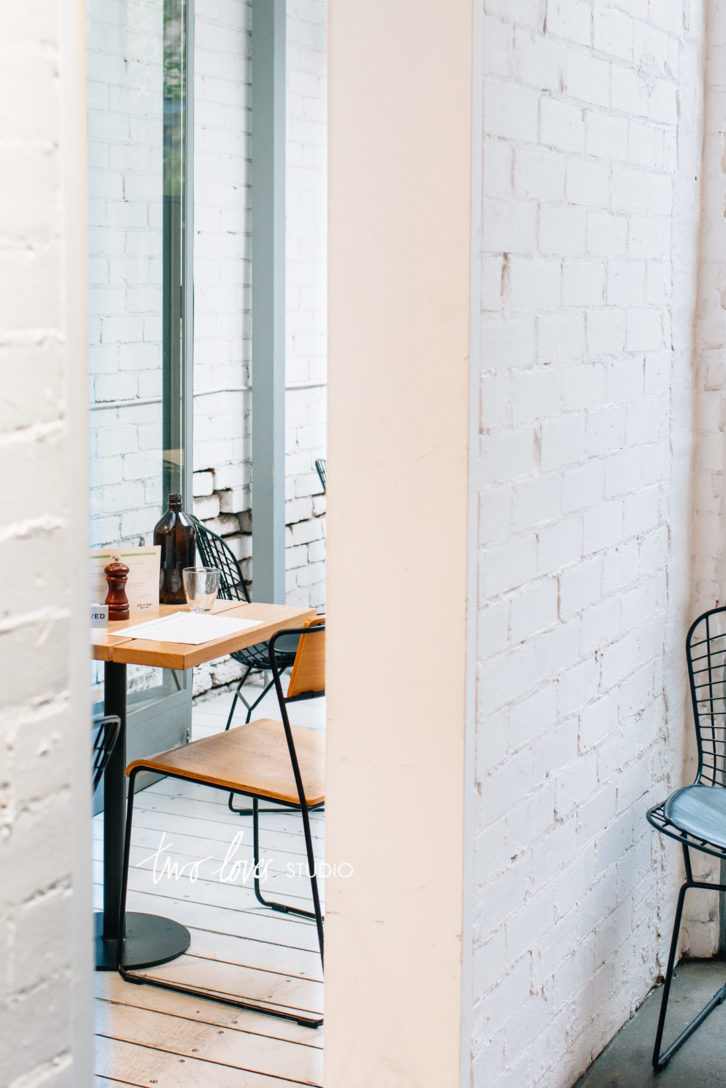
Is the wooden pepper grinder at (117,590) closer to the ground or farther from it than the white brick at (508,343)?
closer to the ground

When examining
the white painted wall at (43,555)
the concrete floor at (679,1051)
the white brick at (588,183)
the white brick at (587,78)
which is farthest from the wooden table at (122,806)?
the white painted wall at (43,555)

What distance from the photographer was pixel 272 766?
8.84ft

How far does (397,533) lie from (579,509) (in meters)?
0.47

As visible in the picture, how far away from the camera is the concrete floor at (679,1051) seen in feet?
7.40

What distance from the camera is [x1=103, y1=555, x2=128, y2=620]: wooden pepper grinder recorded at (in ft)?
9.41

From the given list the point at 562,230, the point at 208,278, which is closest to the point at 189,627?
the point at 562,230

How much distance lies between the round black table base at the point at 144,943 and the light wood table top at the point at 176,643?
0.63 metres

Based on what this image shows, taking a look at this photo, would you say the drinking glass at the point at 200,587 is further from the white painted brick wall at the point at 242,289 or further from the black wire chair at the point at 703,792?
the white painted brick wall at the point at 242,289

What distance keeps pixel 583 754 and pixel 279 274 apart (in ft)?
9.96

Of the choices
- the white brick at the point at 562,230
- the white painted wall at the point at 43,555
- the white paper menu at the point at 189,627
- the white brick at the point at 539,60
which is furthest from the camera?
the white paper menu at the point at 189,627

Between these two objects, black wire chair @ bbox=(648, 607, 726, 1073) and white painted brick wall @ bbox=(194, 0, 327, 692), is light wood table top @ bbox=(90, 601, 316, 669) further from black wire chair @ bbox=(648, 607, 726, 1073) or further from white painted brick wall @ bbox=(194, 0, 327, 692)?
white painted brick wall @ bbox=(194, 0, 327, 692)

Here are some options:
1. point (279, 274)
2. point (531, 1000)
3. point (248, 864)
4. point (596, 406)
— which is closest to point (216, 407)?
point (279, 274)

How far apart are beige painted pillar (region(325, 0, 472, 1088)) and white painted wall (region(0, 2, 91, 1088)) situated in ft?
2.80

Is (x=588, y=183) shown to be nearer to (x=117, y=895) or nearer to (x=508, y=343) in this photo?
(x=508, y=343)
